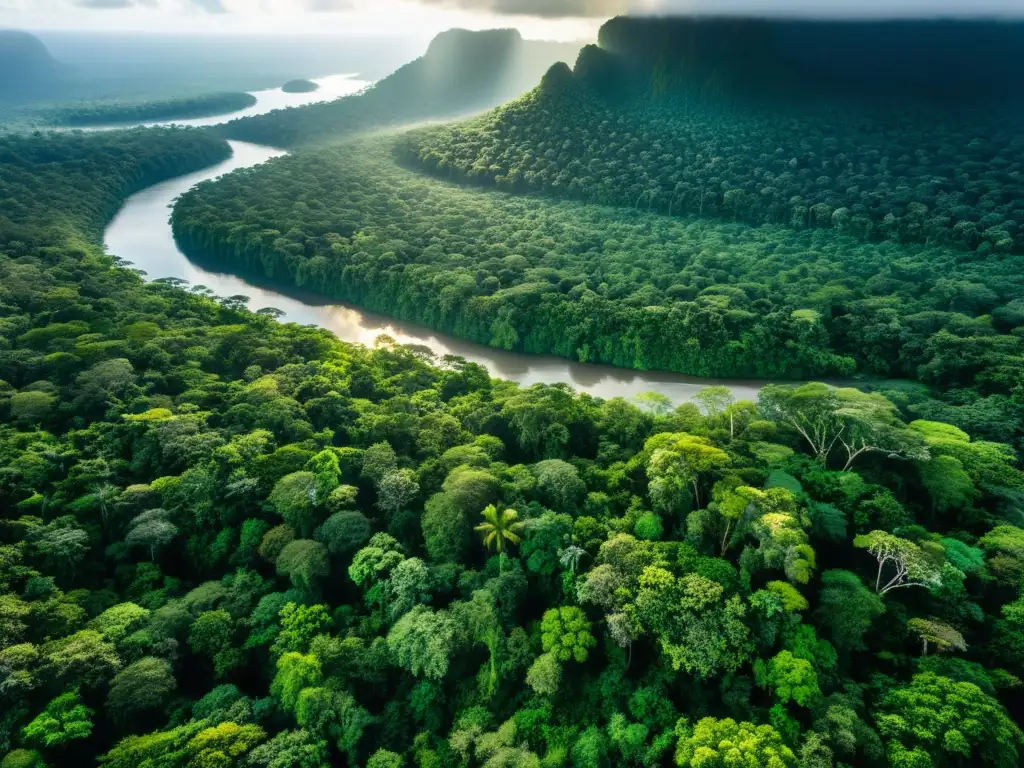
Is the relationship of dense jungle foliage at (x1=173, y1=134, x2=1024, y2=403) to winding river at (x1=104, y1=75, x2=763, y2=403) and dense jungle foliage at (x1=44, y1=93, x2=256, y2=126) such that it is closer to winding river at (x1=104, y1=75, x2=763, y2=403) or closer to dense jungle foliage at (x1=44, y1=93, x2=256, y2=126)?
winding river at (x1=104, y1=75, x2=763, y2=403)

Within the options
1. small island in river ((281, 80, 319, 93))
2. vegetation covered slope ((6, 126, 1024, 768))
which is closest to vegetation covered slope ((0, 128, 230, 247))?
vegetation covered slope ((6, 126, 1024, 768))

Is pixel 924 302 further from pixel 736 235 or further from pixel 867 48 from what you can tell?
pixel 867 48

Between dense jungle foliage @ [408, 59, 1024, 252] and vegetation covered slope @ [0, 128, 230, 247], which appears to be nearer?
dense jungle foliage @ [408, 59, 1024, 252]

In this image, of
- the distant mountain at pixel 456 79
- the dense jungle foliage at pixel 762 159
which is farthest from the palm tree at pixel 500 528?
the distant mountain at pixel 456 79

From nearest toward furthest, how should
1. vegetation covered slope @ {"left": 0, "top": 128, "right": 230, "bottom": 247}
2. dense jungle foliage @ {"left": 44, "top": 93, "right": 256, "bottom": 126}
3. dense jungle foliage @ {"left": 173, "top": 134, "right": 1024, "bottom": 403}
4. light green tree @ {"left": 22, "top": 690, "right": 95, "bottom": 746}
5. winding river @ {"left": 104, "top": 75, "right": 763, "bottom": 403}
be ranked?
light green tree @ {"left": 22, "top": 690, "right": 95, "bottom": 746}
dense jungle foliage @ {"left": 173, "top": 134, "right": 1024, "bottom": 403}
winding river @ {"left": 104, "top": 75, "right": 763, "bottom": 403}
vegetation covered slope @ {"left": 0, "top": 128, "right": 230, "bottom": 247}
dense jungle foliage @ {"left": 44, "top": 93, "right": 256, "bottom": 126}

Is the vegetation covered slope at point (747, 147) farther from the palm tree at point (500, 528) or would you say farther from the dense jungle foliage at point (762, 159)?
the palm tree at point (500, 528)

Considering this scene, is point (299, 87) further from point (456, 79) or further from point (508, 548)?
point (508, 548)
